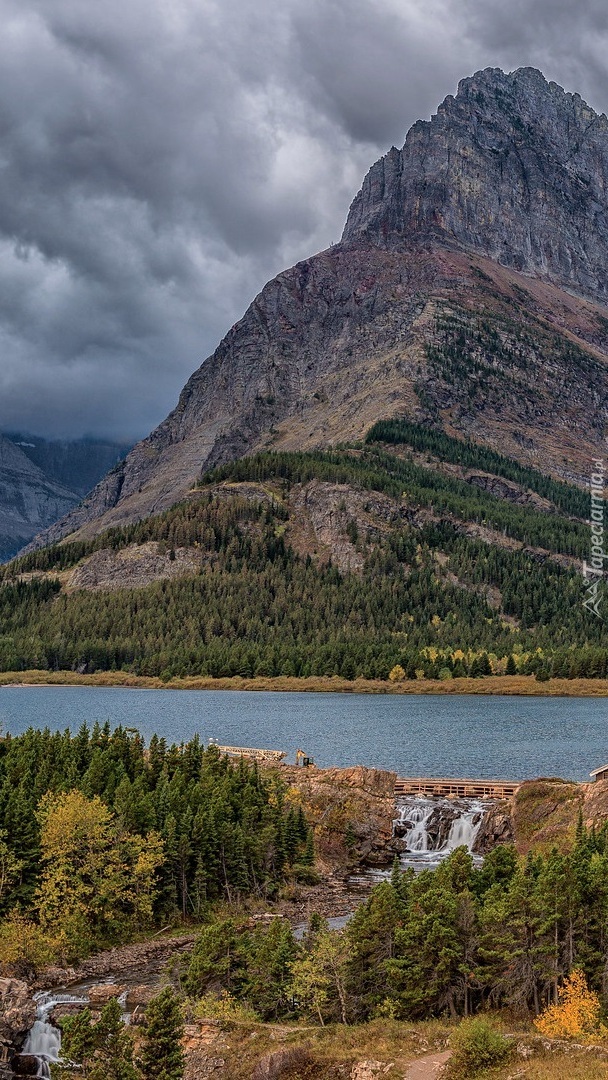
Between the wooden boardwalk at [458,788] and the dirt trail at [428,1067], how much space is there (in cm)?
4904

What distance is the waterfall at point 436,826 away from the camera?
263 feet

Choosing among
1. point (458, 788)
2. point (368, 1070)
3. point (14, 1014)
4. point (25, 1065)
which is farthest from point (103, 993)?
point (458, 788)

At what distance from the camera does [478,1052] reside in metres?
35.0

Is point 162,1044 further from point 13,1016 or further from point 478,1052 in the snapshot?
point 478,1052

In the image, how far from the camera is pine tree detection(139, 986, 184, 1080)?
3772 centimetres

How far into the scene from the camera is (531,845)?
7031 cm

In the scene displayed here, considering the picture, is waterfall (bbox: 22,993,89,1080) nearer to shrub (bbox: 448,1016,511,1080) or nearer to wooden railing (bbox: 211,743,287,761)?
shrub (bbox: 448,1016,511,1080)

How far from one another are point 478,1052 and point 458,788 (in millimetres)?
53834

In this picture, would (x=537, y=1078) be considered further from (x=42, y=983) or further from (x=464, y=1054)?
(x=42, y=983)

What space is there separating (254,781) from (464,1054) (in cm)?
4235

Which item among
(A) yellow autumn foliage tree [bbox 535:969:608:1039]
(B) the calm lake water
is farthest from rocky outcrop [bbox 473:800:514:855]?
(A) yellow autumn foliage tree [bbox 535:969:608:1039]

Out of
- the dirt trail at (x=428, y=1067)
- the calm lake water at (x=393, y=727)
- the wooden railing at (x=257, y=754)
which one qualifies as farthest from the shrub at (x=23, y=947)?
the calm lake water at (x=393, y=727)

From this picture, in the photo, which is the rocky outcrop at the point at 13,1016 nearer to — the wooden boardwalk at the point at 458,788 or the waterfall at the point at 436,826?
the waterfall at the point at 436,826

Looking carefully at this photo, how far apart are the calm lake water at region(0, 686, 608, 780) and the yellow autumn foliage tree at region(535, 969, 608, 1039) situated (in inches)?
2411
